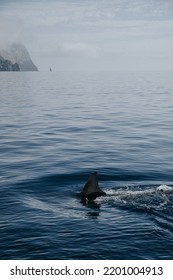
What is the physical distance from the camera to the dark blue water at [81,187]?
13547 millimetres

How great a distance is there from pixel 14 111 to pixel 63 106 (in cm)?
850

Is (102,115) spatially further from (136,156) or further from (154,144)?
(136,156)

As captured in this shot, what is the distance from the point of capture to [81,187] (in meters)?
20.5

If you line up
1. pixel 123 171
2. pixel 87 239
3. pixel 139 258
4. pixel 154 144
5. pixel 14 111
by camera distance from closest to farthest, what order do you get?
1. pixel 139 258
2. pixel 87 239
3. pixel 123 171
4. pixel 154 144
5. pixel 14 111

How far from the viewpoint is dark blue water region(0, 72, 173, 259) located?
13.5 meters

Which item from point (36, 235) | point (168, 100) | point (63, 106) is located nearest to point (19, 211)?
point (36, 235)

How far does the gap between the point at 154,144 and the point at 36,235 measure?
18371 millimetres

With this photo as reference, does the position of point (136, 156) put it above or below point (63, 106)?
below

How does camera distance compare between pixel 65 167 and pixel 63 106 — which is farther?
pixel 63 106

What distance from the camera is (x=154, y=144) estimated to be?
31359 mm

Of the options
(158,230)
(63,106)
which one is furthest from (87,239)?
(63,106)

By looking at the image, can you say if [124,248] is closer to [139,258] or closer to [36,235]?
[139,258]
